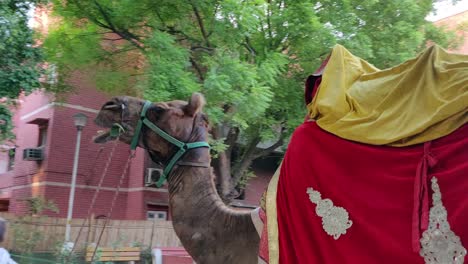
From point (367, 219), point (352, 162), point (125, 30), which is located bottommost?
point (367, 219)

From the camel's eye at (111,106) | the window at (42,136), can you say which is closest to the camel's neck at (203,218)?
the camel's eye at (111,106)

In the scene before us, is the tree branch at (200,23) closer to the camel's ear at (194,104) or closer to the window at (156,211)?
the camel's ear at (194,104)

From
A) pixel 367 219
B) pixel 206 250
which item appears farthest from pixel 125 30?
pixel 367 219

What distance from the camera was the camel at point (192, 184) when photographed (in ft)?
10.2

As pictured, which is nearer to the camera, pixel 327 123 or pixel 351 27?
pixel 327 123

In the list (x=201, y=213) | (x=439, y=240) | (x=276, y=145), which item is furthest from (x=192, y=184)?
(x=276, y=145)

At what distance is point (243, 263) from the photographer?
3082mm

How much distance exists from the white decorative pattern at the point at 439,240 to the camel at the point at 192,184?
1.12 meters

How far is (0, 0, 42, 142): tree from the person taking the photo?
9.12 meters

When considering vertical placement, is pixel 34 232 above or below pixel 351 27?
below

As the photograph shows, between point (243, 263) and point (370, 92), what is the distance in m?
1.30

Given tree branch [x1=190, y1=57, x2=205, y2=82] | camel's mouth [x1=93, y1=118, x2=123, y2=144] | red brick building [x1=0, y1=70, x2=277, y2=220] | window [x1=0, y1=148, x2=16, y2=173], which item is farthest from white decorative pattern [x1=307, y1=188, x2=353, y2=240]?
window [x1=0, y1=148, x2=16, y2=173]

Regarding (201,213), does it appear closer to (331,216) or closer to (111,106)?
(331,216)

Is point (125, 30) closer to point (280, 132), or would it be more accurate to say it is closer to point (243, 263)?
point (280, 132)
